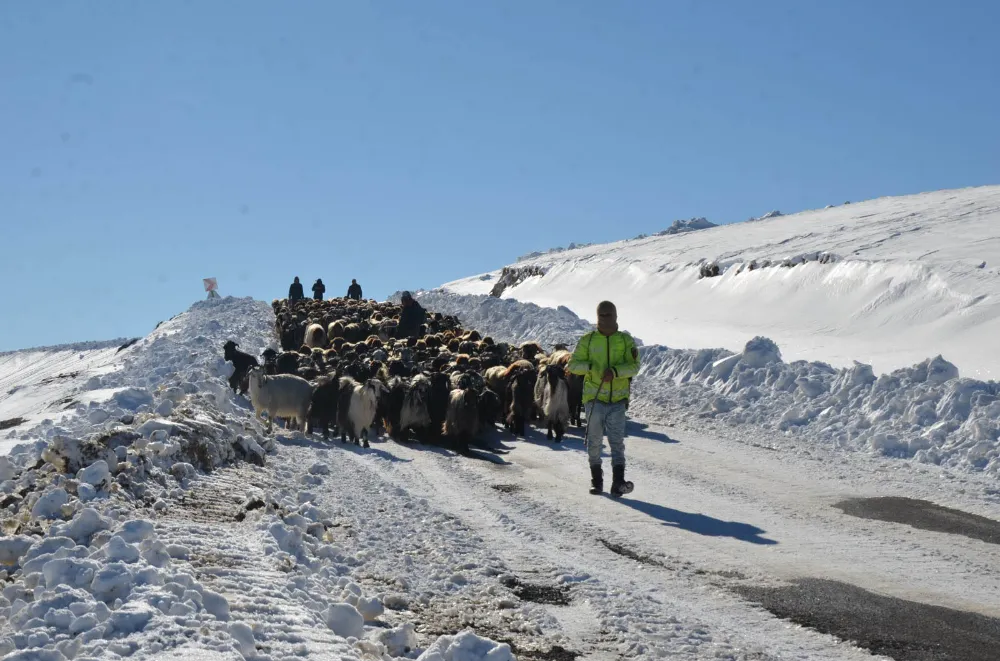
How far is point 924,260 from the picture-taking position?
2934 cm

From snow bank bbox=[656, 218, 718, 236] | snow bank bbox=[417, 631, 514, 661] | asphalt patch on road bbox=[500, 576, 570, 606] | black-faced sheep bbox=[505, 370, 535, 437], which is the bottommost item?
asphalt patch on road bbox=[500, 576, 570, 606]

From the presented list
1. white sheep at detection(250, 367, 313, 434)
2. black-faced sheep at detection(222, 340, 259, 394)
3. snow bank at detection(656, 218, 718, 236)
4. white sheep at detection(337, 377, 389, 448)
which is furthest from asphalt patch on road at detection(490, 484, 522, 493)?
snow bank at detection(656, 218, 718, 236)

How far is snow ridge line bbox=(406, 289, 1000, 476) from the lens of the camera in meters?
12.4

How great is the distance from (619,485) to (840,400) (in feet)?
20.5

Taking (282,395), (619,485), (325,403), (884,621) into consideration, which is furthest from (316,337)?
(884,621)

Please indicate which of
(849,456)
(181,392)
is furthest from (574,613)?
(181,392)

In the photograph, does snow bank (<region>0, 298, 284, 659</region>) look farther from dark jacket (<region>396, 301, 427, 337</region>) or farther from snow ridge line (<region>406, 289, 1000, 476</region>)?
dark jacket (<region>396, 301, 427, 337</region>)

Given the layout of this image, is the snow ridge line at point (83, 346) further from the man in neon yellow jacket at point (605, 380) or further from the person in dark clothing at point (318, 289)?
the man in neon yellow jacket at point (605, 380)

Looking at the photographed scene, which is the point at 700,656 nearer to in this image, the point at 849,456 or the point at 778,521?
the point at 778,521

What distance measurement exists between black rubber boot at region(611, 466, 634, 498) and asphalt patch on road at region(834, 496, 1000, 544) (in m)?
1.91

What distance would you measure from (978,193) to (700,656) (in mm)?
56613

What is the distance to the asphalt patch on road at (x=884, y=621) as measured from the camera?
17.2 ft

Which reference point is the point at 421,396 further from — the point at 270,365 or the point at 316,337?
the point at 316,337

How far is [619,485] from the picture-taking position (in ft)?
32.0
